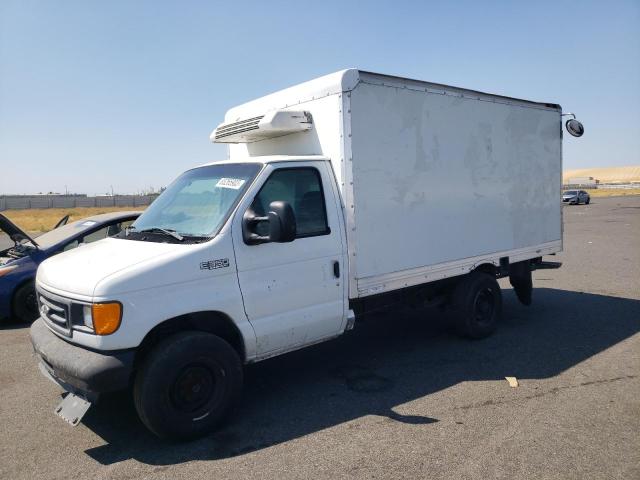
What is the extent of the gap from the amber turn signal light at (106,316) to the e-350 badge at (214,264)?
0.68 metres

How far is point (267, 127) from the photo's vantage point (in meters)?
4.84

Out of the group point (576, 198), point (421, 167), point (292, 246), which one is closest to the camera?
point (292, 246)

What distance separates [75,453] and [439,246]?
4.07 m

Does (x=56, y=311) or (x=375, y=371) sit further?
(x=375, y=371)

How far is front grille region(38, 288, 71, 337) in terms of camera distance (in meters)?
Result: 3.83

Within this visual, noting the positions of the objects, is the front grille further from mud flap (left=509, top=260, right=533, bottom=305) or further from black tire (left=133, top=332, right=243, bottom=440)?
mud flap (left=509, top=260, right=533, bottom=305)

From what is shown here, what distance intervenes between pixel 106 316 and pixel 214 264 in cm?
87

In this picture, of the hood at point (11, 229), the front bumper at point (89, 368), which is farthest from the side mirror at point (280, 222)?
the hood at point (11, 229)

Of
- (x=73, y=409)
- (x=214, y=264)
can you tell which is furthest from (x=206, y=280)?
(x=73, y=409)

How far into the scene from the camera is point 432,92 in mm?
5605

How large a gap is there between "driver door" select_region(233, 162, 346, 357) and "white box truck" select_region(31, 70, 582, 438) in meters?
0.01

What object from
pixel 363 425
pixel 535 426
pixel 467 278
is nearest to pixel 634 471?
pixel 535 426

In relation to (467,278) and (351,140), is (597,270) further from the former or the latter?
(351,140)

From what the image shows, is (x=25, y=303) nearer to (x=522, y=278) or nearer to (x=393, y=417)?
(x=393, y=417)
